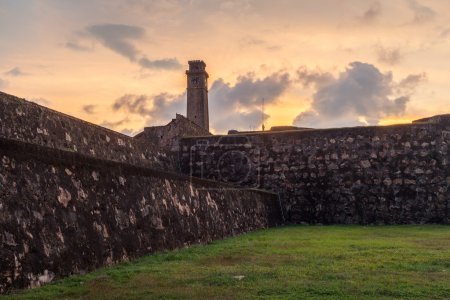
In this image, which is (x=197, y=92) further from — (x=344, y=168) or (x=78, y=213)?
(x=78, y=213)

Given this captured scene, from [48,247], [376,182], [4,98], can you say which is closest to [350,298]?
[48,247]

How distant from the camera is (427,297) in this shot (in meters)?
5.41

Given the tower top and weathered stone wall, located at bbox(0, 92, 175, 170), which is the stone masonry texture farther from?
the tower top

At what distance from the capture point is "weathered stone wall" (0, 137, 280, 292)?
598 centimetres

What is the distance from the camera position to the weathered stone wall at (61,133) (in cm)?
1095

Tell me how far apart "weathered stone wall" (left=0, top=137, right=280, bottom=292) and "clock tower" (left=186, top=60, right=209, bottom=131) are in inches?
1843

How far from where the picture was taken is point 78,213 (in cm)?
732

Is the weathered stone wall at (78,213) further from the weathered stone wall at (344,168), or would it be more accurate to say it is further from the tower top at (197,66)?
the tower top at (197,66)

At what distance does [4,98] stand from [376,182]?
46.5 feet

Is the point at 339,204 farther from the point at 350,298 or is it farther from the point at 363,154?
the point at 350,298

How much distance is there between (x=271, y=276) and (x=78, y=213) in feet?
9.05

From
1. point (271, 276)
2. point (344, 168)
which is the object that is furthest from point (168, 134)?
point (271, 276)

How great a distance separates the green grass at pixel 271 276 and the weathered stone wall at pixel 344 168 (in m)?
10.9

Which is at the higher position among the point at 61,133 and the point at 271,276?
the point at 61,133
